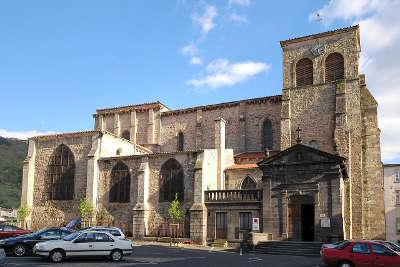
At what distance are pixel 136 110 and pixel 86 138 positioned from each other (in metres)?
11.4

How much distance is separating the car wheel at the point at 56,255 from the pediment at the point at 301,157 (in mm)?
14625

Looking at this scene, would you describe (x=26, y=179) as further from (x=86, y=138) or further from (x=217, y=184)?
(x=217, y=184)

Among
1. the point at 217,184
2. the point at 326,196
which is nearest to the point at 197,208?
the point at 217,184

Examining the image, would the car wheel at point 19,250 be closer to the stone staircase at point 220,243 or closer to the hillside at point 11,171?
the stone staircase at point 220,243

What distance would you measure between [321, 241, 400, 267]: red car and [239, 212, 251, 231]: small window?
12.1m

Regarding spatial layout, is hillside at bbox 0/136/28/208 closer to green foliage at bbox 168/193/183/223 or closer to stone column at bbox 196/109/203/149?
stone column at bbox 196/109/203/149

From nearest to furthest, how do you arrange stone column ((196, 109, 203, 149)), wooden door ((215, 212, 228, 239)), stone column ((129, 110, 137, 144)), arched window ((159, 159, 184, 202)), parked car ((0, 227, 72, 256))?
1. parked car ((0, 227, 72, 256))
2. wooden door ((215, 212, 228, 239))
3. arched window ((159, 159, 184, 202))
4. stone column ((196, 109, 203, 149))
5. stone column ((129, 110, 137, 144))

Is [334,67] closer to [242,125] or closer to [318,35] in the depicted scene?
[318,35]

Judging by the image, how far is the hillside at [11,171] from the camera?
79.3 m

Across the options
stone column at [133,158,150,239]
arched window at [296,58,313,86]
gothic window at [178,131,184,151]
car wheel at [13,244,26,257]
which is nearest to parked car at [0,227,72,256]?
car wheel at [13,244,26,257]

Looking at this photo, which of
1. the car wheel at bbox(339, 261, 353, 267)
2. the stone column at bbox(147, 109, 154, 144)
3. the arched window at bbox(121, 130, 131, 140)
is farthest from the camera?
the arched window at bbox(121, 130, 131, 140)

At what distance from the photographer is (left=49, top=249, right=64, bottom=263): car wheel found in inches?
698

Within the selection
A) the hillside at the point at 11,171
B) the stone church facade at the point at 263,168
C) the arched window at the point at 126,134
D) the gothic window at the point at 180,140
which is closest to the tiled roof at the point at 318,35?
the stone church facade at the point at 263,168

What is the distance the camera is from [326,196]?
26453 millimetres
